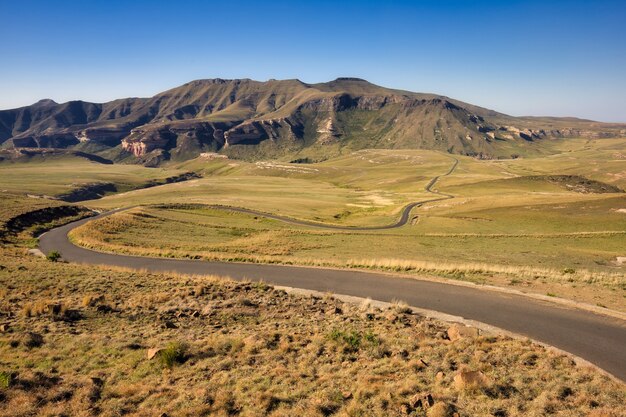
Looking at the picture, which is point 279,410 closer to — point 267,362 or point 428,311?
point 267,362

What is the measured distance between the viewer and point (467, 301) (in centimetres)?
2002

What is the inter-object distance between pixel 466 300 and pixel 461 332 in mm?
5889

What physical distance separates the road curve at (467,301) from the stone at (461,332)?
90.5 inches

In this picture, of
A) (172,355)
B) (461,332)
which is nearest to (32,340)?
(172,355)

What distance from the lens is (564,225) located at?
65312 millimetres

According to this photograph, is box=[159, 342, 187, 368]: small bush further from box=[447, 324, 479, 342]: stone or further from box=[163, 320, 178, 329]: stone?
box=[447, 324, 479, 342]: stone

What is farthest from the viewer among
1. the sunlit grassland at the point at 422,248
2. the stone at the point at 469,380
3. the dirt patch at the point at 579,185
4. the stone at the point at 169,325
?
the dirt patch at the point at 579,185

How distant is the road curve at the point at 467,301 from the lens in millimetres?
14234

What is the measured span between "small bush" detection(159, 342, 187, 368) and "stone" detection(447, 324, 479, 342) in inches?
415

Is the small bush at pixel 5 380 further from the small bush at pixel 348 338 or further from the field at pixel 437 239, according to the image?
the field at pixel 437 239

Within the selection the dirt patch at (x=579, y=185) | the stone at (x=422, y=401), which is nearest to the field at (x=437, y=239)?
the stone at (x=422, y=401)

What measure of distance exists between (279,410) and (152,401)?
12.7 ft

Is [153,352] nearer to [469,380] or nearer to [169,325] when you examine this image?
[169,325]

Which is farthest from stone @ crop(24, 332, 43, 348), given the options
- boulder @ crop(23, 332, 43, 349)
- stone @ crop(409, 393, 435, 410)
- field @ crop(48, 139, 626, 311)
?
field @ crop(48, 139, 626, 311)
